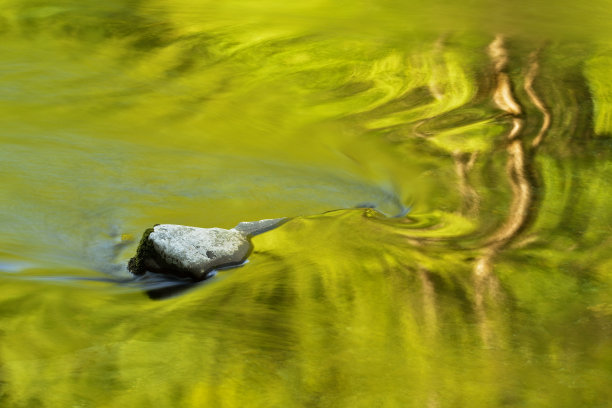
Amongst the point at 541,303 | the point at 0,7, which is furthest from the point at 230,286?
the point at 0,7

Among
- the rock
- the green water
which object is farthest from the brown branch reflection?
the rock

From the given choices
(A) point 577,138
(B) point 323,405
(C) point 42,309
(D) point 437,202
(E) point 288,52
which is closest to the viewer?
(B) point 323,405

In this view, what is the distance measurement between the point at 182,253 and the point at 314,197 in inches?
18.7

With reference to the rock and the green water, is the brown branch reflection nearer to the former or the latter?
the green water

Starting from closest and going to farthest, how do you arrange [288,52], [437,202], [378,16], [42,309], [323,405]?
[323,405], [42,309], [437,202], [288,52], [378,16]

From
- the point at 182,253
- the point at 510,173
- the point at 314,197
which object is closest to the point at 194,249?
the point at 182,253

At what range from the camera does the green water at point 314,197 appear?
1.16 metres

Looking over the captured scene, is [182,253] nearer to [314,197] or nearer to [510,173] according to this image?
[314,197]

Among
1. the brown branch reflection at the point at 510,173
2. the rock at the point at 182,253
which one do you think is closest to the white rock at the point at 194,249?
the rock at the point at 182,253

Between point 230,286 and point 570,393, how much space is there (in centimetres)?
57

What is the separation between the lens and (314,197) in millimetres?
1808

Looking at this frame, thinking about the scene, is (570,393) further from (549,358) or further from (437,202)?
(437,202)

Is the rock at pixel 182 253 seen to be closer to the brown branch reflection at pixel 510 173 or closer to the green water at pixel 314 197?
the green water at pixel 314 197

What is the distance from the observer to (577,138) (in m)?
2.03
